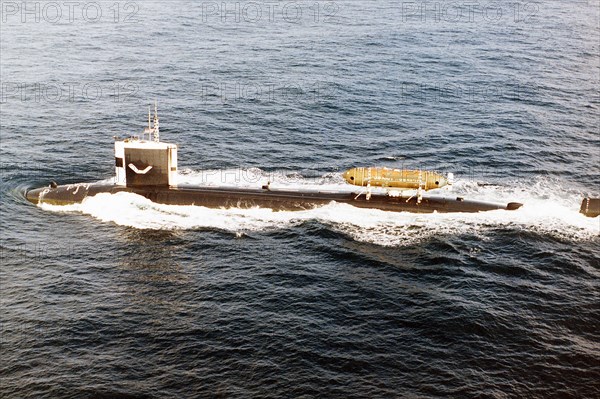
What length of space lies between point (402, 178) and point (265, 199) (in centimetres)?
1531

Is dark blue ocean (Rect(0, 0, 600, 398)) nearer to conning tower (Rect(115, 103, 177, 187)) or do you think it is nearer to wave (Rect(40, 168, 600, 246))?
wave (Rect(40, 168, 600, 246))

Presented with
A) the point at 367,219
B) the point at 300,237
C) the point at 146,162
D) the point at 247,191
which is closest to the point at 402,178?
the point at 367,219

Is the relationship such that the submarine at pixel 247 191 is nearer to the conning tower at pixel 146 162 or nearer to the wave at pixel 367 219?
the conning tower at pixel 146 162

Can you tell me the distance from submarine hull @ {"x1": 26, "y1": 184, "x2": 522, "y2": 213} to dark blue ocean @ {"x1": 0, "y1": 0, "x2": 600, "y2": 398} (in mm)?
1315

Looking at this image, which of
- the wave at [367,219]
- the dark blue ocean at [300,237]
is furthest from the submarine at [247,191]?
the dark blue ocean at [300,237]

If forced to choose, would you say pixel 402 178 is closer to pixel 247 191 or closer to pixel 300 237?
pixel 300 237

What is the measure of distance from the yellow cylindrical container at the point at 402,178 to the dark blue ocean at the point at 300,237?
11.1ft

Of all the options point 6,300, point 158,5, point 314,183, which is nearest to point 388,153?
point 314,183

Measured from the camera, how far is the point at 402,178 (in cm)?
7469

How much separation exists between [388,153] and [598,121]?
130 feet

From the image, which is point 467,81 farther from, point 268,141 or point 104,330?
point 104,330

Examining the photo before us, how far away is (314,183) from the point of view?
86.5 metres

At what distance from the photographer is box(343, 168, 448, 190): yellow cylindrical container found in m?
74.6

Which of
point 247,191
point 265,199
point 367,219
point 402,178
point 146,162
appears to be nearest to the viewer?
point 367,219
